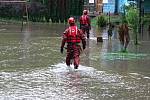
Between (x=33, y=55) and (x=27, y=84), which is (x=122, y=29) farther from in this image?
(x=27, y=84)

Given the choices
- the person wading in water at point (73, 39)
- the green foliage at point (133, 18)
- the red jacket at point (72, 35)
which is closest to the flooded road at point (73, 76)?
the person wading in water at point (73, 39)

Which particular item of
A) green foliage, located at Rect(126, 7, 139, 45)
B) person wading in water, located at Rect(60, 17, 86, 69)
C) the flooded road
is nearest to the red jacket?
person wading in water, located at Rect(60, 17, 86, 69)

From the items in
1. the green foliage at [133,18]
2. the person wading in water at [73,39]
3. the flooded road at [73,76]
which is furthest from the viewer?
the green foliage at [133,18]

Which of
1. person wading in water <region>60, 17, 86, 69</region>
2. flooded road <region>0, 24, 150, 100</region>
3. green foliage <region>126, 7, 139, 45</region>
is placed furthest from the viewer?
green foliage <region>126, 7, 139, 45</region>

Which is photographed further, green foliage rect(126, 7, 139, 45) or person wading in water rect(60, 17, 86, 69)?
green foliage rect(126, 7, 139, 45)

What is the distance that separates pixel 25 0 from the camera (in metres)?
52.5

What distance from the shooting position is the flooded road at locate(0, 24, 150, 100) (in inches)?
440

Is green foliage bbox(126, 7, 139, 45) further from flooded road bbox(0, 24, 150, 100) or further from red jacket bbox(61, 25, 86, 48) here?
red jacket bbox(61, 25, 86, 48)

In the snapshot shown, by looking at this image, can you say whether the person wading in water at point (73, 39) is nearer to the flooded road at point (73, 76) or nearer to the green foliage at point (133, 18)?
the flooded road at point (73, 76)

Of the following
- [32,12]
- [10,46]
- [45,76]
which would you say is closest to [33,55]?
[10,46]

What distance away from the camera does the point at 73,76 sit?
14016 mm

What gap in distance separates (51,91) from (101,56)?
25.6 feet

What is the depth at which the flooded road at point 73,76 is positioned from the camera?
11164 millimetres

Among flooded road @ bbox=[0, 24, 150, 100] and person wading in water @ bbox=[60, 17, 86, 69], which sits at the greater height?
person wading in water @ bbox=[60, 17, 86, 69]
